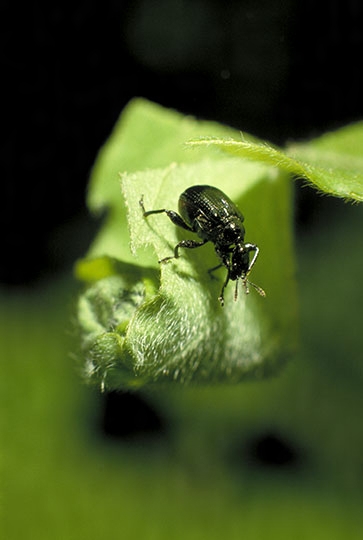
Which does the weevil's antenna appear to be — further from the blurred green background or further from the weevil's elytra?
the blurred green background

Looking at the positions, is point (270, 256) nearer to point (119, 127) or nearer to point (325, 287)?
point (325, 287)

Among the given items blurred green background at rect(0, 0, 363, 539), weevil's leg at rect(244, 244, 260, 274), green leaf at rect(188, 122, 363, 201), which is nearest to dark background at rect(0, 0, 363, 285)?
blurred green background at rect(0, 0, 363, 539)

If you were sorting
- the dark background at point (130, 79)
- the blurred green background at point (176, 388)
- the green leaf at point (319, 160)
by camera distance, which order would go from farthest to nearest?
the dark background at point (130, 79)
the blurred green background at point (176, 388)
the green leaf at point (319, 160)

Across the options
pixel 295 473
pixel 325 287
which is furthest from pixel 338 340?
pixel 295 473

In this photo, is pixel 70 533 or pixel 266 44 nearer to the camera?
pixel 70 533

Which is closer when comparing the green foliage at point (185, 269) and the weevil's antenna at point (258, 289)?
the green foliage at point (185, 269)

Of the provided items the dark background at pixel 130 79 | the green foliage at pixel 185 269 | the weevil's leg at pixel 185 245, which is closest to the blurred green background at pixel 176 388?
the dark background at pixel 130 79

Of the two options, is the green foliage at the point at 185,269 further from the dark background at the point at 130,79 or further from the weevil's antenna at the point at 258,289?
the dark background at the point at 130,79
